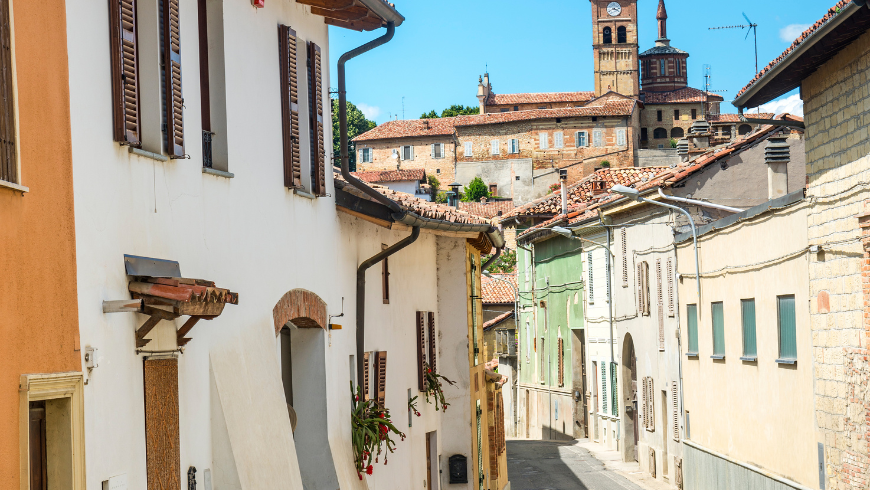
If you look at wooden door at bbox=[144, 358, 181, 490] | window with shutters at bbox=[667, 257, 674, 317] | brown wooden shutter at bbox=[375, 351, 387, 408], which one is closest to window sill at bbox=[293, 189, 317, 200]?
brown wooden shutter at bbox=[375, 351, 387, 408]

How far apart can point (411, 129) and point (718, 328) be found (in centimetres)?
8428

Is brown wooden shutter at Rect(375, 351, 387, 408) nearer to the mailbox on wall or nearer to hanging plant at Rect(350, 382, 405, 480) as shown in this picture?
hanging plant at Rect(350, 382, 405, 480)

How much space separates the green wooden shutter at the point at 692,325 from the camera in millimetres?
23000

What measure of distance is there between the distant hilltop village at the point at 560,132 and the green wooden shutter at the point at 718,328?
68.2 metres

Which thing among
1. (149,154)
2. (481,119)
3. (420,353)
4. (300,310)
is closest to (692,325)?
(420,353)

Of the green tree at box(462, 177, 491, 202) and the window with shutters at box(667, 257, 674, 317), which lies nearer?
A: the window with shutters at box(667, 257, 674, 317)

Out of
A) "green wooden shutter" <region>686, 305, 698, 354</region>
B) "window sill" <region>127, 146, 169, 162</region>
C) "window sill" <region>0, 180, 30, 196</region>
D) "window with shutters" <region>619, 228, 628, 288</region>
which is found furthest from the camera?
"window with shutters" <region>619, 228, 628, 288</region>

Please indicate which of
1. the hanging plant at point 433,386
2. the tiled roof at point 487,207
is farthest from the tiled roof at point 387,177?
the tiled roof at point 487,207

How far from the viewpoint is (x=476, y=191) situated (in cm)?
9581

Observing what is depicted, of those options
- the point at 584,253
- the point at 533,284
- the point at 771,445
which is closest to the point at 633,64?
the point at 533,284

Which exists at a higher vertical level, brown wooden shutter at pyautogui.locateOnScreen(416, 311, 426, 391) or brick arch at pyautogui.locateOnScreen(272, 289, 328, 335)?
brick arch at pyautogui.locateOnScreen(272, 289, 328, 335)

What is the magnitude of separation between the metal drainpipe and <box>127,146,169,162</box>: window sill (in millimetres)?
3721

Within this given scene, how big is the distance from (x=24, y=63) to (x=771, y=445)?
1511 cm

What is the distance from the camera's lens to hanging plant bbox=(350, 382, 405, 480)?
11.8 metres
